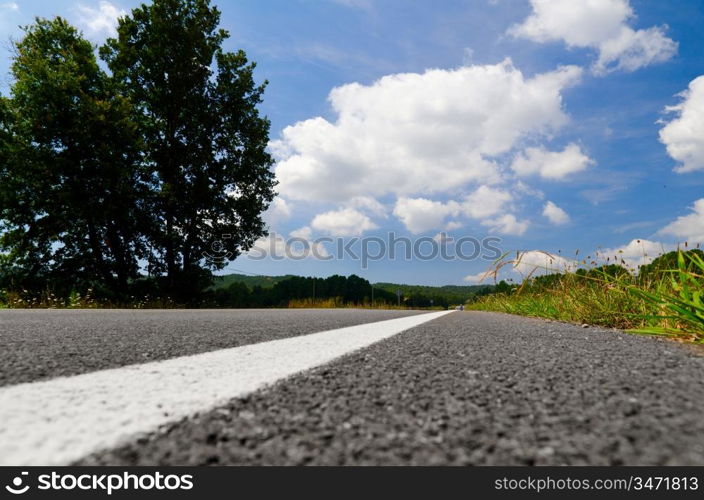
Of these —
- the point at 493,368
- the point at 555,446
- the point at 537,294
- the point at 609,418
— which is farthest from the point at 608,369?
the point at 537,294

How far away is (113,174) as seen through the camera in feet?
44.4

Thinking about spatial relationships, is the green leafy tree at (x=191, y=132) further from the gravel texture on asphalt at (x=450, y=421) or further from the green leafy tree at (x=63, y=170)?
the gravel texture on asphalt at (x=450, y=421)

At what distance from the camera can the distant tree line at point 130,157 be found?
1302 cm

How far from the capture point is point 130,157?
14359mm

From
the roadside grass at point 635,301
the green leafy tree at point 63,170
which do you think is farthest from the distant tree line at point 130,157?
the roadside grass at point 635,301

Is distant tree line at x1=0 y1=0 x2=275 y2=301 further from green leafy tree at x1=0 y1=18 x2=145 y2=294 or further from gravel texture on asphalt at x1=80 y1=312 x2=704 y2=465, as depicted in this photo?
gravel texture on asphalt at x1=80 y1=312 x2=704 y2=465

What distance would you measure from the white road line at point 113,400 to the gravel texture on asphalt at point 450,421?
2.4 inches

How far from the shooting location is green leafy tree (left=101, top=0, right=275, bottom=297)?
51.2 ft

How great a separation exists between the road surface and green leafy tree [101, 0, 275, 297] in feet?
48.6

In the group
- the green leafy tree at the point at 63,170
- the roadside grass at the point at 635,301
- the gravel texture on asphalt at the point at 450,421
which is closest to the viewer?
the gravel texture on asphalt at the point at 450,421

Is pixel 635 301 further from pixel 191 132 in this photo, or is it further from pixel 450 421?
pixel 191 132
